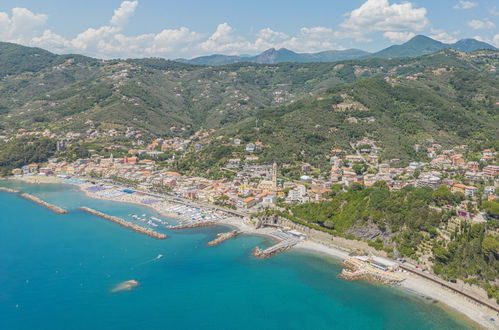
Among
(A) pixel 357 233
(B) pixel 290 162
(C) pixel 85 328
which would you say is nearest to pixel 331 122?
(B) pixel 290 162

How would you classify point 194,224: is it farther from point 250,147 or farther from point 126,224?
point 250,147

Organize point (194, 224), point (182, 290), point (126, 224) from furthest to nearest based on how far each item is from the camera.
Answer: point (126, 224)
point (194, 224)
point (182, 290)

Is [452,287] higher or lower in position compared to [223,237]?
higher

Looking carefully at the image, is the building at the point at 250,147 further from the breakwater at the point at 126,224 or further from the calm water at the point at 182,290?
the calm water at the point at 182,290

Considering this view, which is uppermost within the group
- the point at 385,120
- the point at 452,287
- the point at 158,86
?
the point at 158,86

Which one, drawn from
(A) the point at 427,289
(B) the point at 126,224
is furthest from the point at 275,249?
(B) the point at 126,224

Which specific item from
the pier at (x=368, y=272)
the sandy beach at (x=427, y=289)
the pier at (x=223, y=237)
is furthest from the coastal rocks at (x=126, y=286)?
the pier at (x=368, y=272)

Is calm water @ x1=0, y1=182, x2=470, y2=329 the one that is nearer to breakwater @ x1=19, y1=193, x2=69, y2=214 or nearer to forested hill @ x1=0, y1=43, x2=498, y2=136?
breakwater @ x1=19, y1=193, x2=69, y2=214
